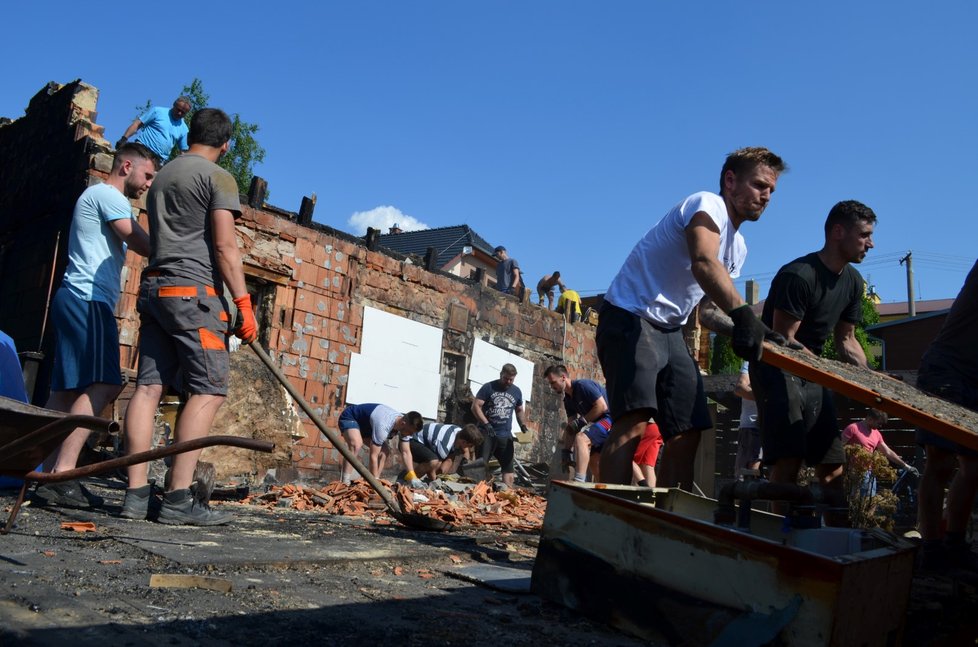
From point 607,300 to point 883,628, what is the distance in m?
2.05

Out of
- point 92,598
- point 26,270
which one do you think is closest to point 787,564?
point 92,598

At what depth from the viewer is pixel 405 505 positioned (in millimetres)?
5043

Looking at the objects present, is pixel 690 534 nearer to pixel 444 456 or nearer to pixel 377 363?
pixel 444 456

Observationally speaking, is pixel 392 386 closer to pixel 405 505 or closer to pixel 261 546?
pixel 405 505

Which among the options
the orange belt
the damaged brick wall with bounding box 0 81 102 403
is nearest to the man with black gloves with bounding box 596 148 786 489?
the orange belt

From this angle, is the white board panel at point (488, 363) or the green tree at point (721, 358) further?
the green tree at point (721, 358)

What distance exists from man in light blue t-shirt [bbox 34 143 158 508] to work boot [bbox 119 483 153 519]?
0.44m

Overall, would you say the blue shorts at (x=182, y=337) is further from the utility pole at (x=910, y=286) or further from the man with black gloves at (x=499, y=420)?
the utility pole at (x=910, y=286)

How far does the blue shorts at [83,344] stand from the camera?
13.3 ft

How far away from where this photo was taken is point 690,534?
2.26 m

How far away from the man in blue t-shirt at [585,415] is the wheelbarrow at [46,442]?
6405 mm

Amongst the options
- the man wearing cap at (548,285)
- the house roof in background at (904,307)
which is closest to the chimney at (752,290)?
the house roof in background at (904,307)

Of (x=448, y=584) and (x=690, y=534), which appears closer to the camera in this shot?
(x=690, y=534)

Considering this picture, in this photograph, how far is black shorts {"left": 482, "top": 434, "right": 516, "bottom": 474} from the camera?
40.4ft
